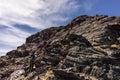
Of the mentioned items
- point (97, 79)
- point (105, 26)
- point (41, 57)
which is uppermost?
point (105, 26)

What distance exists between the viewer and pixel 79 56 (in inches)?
2069

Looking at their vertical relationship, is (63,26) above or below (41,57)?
above

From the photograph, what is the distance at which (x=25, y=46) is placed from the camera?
81.3 m

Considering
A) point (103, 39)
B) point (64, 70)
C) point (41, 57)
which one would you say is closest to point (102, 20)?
point (103, 39)

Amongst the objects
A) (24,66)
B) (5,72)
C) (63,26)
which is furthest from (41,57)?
(63,26)

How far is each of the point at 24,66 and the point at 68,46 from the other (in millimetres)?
11283

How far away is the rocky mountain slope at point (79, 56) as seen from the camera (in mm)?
48688

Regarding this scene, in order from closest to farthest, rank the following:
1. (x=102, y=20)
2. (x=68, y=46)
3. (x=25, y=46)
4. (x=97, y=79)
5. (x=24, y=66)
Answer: (x=97, y=79), (x=68, y=46), (x=24, y=66), (x=102, y=20), (x=25, y=46)

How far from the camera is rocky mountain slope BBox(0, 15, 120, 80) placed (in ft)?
160

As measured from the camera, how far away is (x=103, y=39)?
2313 inches

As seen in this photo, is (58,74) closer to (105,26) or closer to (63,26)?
(105,26)

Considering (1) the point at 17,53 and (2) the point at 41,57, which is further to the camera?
(1) the point at 17,53

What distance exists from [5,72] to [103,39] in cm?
2282

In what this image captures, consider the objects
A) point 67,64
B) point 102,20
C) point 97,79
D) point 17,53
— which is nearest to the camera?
point 97,79
